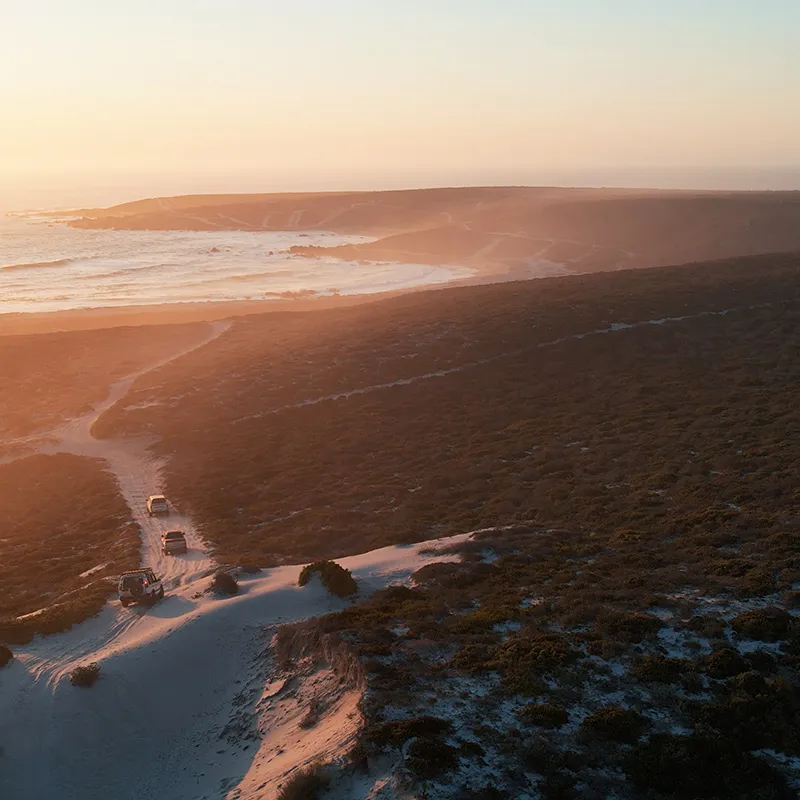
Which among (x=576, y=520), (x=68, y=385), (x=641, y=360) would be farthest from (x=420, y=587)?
(x=68, y=385)

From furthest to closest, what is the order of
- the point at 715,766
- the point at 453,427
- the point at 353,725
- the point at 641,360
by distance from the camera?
the point at 641,360, the point at 453,427, the point at 353,725, the point at 715,766

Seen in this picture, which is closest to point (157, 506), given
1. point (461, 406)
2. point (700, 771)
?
point (461, 406)

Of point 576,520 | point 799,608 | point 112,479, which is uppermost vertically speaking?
point 799,608

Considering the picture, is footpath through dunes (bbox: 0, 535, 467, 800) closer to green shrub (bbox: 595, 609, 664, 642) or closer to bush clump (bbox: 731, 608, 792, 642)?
green shrub (bbox: 595, 609, 664, 642)

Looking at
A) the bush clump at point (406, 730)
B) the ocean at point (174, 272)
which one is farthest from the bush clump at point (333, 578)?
the ocean at point (174, 272)

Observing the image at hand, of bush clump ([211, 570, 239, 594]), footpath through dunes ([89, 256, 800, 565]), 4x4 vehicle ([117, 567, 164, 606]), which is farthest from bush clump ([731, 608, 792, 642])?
4x4 vehicle ([117, 567, 164, 606])

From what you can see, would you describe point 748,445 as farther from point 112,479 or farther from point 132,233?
point 132,233
